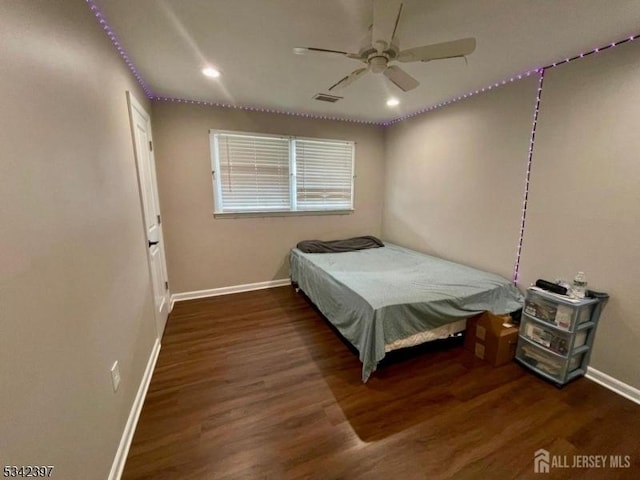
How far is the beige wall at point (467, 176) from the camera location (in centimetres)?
258

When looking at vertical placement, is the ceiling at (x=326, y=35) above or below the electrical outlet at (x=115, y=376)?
above

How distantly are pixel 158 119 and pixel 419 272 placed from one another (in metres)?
3.44

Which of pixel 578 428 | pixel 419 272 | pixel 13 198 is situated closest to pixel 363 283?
pixel 419 272

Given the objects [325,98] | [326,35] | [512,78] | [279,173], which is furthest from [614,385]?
[279,173]

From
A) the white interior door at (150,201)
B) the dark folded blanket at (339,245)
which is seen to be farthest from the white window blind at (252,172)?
the white interior door at (150,201)

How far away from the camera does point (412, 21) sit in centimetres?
166

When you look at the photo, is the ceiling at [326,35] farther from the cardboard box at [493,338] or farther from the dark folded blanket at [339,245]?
the cardboard box at [493,338]

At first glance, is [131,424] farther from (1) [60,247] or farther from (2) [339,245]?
(2) [339,245]

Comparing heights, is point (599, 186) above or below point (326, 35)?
below

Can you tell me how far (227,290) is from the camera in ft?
12.3

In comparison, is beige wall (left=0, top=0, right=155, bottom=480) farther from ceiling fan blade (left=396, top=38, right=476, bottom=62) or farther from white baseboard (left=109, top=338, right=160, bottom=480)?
ceiling fan blade (left=396, top=38, right=476, bottom=62)

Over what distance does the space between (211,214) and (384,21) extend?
9.48 feet

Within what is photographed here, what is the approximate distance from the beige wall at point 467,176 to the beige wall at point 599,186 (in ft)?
0.77

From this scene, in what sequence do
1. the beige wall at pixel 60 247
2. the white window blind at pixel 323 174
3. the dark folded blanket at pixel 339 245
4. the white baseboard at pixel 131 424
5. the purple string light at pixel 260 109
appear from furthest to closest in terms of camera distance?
1. the white window blind at pixel 323 174
2. the dark folded blanket at pixel 339 245
3. the purple string light at pixel 260 109
4. the white baseboard at pixel 131 424
5. the beige wall at pixel 60 247
